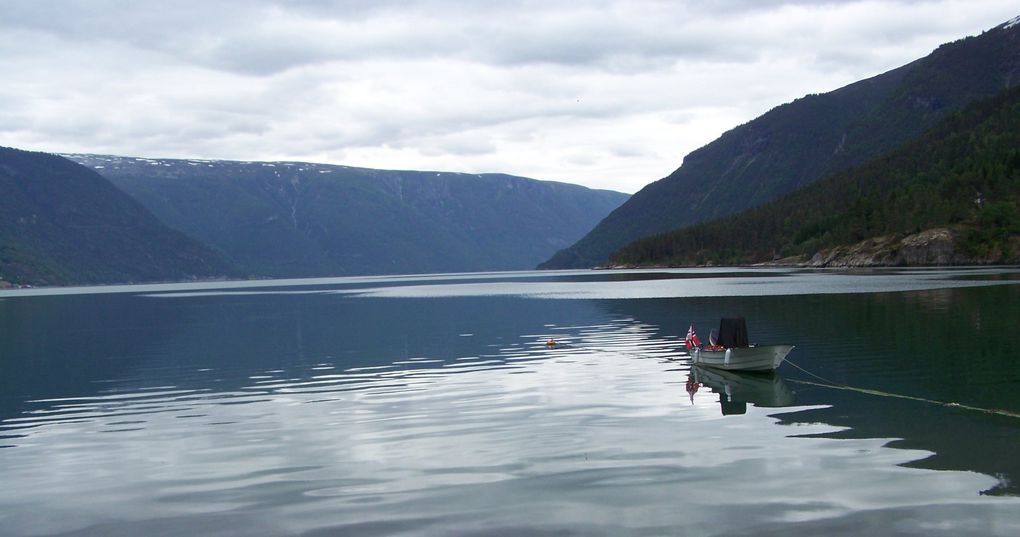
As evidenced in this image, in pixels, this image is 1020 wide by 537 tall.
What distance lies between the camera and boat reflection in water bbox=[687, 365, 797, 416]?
38.7m

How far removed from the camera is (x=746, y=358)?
48.1m

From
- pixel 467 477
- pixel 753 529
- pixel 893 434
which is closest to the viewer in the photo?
pixel 753 529

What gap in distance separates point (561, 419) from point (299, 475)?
11.6m

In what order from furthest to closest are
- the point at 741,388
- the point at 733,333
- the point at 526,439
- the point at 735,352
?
the point at 733,333 < the point at 735,352 < the point at 741,388 < the point at 526,439

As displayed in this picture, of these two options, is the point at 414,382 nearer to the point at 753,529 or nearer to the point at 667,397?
the point at 667,397

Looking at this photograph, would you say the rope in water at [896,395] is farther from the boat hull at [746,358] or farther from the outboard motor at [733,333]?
the outboard motor at [733,333]

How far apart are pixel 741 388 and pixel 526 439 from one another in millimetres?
15603

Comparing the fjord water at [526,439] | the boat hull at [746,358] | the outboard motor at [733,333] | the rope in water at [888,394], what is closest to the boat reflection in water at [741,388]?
the fjord water at [526,439]

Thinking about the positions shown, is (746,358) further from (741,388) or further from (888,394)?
(888,394)

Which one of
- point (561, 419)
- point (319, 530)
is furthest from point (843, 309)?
point (319, 530)

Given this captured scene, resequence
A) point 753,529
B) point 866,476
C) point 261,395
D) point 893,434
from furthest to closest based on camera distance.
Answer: point 261,395, point 893,434, point 866,476, point 753,529

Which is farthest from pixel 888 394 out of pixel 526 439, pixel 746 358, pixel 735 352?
pixel 526 439

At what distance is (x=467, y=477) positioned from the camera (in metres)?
26.5

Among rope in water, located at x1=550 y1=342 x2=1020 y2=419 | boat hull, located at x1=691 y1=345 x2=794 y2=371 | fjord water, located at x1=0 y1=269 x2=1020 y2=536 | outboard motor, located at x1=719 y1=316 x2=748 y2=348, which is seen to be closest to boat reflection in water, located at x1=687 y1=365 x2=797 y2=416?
fjord water, located at x1=0 y1=269 x2=1020 y2=536
